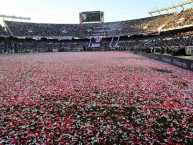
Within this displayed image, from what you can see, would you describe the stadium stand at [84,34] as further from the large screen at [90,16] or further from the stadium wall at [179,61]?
the stadium wall at [179,61]

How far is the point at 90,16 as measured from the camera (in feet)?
346

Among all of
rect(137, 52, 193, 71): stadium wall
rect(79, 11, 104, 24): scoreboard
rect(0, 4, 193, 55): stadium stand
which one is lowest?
rect(137, 52, 193, 71): stadium wall

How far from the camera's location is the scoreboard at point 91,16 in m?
104

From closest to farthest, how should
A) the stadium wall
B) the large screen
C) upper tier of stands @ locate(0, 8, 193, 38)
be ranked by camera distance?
the stadium wall, upper tier of stands @ locate(0, 8, 193, 38), the large screen

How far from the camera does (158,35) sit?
7775 cm

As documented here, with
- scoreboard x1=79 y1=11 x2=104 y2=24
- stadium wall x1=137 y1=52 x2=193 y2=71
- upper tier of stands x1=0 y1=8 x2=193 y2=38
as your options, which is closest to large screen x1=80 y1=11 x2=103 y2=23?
scoreboard x1=79 y1=11 x2=104 y2=24

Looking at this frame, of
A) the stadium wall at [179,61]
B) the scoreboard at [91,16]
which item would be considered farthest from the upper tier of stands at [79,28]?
the stadium wall at [179,61]

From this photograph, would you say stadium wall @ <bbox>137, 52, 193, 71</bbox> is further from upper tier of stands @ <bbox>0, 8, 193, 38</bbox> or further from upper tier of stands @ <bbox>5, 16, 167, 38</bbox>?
upper tier of stands @ <bbox>5, 16, 167, 38</bbox>

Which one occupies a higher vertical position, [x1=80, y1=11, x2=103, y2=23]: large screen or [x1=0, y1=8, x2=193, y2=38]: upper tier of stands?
[x1=80, y1=11, x2=103, y2=23]: large screen

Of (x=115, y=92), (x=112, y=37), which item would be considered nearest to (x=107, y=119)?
(x=115, y=92)

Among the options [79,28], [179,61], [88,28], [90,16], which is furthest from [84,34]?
[179,61]

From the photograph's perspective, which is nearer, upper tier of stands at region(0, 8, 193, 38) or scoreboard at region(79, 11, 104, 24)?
upper tier of stands at region(0, 8, 193, 38)

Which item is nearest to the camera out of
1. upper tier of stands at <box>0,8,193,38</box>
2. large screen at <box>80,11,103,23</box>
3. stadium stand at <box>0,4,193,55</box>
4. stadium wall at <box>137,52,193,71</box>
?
stadium wall at <box>137,52,193,71</box>

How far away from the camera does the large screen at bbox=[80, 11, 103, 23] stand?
104m
